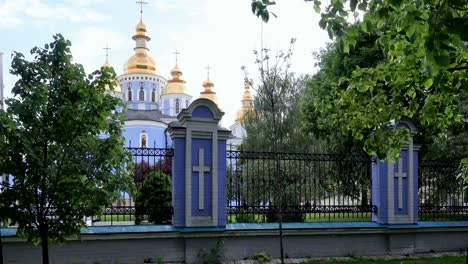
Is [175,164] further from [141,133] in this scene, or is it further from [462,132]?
[141,133]

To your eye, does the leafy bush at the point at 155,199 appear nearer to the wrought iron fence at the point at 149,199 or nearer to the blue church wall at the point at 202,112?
the wrought iron fence at the point at 149,199

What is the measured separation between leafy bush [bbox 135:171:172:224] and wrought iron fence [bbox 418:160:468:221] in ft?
19.5

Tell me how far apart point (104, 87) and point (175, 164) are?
326cm

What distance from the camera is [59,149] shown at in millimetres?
6039

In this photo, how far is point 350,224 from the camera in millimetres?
10305

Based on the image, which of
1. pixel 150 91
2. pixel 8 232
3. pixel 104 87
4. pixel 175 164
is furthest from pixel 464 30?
pixel 150 91

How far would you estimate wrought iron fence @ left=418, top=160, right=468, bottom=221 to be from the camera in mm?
11305

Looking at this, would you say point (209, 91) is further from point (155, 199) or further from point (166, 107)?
point (155, 199)

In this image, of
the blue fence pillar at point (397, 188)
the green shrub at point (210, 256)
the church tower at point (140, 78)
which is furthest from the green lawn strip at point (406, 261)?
the church tower at point (140, 78)

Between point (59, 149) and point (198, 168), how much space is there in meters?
3.61

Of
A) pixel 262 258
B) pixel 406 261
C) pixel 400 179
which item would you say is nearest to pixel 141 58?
pixel 400 179

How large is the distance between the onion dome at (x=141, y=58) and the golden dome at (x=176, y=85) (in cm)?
348

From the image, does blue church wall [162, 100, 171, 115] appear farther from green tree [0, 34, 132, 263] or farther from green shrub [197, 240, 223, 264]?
green tree [0, 34, 132, 263]

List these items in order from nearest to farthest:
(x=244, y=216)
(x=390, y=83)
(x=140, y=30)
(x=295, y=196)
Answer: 1. (x=390, y=83)
2. (x=244, y=216)
3. (x=295, y=196)
4. (x=140, y=30)
